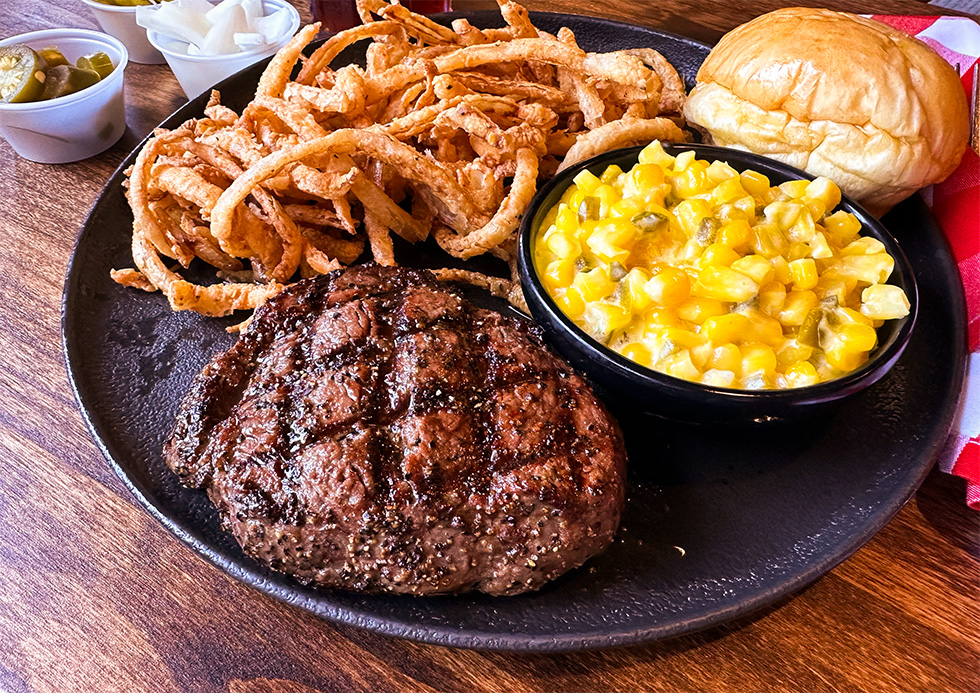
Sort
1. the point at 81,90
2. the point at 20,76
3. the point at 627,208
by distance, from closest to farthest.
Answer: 1. the point at 627,208
2. the point at 20,76
3. the point at 81,90

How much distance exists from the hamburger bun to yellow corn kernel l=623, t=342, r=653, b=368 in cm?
104

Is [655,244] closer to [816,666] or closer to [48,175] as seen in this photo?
[816,666]

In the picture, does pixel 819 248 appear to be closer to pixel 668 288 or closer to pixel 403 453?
pixel 668 288

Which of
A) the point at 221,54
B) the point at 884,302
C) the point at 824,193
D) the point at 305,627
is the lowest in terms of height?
the point at 305,627

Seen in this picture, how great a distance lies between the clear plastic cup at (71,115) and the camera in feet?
9.13

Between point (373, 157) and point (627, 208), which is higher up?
point (627, 208)

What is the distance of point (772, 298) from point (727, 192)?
0.37 m

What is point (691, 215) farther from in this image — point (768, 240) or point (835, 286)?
point (835, 286)

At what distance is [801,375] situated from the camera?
1.82m

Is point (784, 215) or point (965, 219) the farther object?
point (965, 219)

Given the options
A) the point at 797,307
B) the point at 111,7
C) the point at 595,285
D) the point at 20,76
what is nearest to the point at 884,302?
the point at 797,307

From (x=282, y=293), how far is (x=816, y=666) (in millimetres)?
1676

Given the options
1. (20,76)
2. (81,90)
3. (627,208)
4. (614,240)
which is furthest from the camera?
(81,90)

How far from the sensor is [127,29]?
340 centimetres
